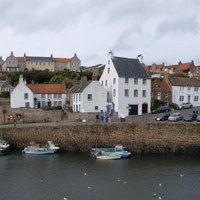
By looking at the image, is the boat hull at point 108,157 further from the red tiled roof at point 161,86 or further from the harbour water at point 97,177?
the red tiled roof at point 161,86

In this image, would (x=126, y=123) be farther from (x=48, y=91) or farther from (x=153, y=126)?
(x=48, y=91)

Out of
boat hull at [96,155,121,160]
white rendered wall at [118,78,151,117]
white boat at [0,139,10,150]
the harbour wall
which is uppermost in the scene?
white rendered wall at [118,78,151,117]

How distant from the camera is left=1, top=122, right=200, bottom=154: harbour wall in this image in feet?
134

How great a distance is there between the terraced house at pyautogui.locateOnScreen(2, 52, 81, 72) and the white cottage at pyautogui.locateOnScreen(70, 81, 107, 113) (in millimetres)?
52985

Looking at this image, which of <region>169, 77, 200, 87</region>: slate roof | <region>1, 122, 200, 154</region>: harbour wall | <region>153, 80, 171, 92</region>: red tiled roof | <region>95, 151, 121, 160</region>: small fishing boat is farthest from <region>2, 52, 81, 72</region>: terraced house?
<region>95, 151, 121, 160</region>: small fishing boat

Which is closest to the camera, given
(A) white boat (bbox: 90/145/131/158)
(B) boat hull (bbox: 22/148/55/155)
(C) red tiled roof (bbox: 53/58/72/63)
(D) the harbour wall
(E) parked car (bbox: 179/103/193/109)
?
(A) white boat (bbox: 90/145/131/158)

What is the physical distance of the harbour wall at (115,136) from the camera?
40969 mm

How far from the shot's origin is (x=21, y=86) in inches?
2301

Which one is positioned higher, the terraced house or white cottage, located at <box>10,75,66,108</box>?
the terraced house

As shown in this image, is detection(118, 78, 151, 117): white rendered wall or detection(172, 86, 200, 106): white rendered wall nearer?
detection(118, 78, 151, 117): white rendered wall

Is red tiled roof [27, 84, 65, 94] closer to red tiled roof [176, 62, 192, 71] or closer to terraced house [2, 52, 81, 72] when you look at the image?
red tiled roof [176, 62, 192, 71]

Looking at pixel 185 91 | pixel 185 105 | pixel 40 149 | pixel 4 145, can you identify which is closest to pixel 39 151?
pixel 40 149

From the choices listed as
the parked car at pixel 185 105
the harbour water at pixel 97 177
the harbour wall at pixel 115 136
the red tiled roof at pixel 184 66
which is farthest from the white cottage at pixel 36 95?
the red tiled roof at pixel 184 66


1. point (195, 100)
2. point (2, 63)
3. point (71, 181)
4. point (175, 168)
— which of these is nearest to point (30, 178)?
point (71, 181)
